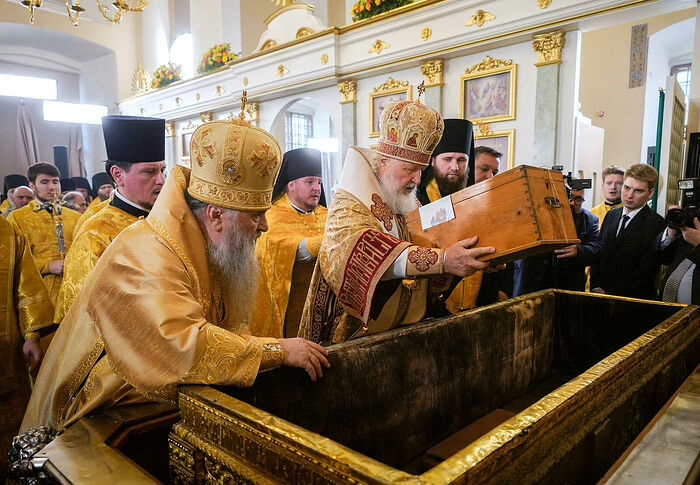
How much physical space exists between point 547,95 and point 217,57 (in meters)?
7.64

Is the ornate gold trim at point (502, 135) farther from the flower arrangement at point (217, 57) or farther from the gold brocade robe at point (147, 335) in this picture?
the flower arrangement at point (217, 57)

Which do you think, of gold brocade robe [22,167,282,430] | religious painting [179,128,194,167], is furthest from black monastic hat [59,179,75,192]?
gold brocade robe [22,167,282,430]

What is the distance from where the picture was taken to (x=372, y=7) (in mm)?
7367

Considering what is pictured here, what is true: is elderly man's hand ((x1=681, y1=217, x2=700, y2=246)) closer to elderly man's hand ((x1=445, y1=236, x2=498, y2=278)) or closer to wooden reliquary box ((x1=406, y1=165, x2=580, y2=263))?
wooden reliquary box ((x1=406, y1=165, x2=580, y2=263))

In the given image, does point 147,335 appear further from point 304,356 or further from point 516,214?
point 516,214

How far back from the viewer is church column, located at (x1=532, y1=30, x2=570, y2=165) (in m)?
5.65

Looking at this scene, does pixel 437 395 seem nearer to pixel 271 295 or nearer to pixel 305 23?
pixel 271 295

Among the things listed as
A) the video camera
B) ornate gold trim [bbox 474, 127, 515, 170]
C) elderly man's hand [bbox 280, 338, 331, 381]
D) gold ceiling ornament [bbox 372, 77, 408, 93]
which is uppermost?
gold ceiling ornament [bbox 372, 77, 408, 93]

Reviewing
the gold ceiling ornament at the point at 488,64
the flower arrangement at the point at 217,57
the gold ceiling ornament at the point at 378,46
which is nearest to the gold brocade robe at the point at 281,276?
the gold ceiling ornament at the point at 488,64

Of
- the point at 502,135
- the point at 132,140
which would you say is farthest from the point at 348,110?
the point at 132,140

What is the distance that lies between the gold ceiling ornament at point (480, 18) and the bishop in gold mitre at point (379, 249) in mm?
4589

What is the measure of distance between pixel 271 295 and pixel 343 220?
135 centimetres

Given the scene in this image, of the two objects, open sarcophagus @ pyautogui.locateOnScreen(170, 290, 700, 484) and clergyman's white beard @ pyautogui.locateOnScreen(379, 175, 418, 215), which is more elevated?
clergyman's white beard @ pyautogui.locateOnScreen(379, 175, 418, 215)

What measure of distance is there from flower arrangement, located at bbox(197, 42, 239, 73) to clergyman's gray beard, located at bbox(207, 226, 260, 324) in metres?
9.77
